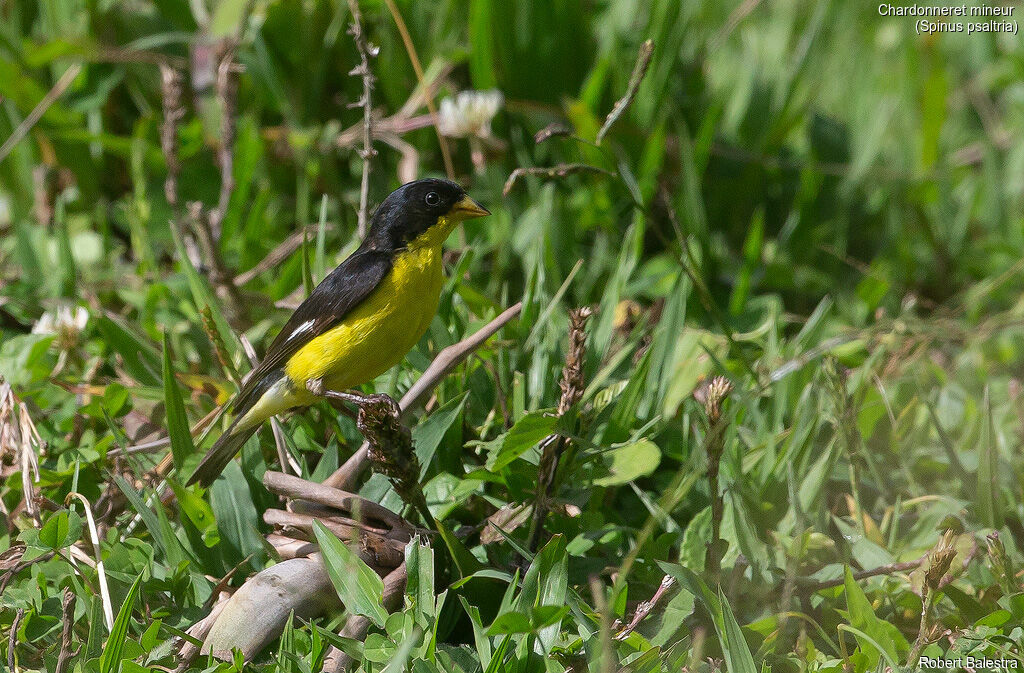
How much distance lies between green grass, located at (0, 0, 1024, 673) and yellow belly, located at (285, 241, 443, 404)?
0.22m

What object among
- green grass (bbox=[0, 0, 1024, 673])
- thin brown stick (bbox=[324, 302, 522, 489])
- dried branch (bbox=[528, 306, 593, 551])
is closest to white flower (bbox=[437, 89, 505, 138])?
green grass (bbox=[0, 0, 1024, 673])

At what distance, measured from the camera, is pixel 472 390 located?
3.29 meters

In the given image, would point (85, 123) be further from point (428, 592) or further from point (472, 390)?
point (428, 592)

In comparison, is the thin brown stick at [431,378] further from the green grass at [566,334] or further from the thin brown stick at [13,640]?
the thin brown stick at [13,640]

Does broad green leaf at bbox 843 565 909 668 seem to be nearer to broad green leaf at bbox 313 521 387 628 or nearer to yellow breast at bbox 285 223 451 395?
broad green leaf at bbox 313 521 387 628

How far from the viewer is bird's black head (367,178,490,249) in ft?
10.6

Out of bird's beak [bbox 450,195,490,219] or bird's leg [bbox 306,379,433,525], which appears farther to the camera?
bird's beak [bbox 450,195,490,219]

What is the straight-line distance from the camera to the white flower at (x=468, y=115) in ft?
13.9

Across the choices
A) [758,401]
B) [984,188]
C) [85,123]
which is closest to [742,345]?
[758,401]

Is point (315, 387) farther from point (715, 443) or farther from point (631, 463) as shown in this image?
point (715, 443)

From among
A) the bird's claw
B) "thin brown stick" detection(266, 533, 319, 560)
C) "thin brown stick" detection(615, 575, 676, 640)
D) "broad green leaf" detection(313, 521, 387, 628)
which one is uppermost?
the bird's claw

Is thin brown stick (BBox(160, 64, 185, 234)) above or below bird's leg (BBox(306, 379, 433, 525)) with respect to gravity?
above

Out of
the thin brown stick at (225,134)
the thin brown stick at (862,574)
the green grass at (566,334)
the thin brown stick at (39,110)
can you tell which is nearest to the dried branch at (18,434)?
the green grass at (566,334)

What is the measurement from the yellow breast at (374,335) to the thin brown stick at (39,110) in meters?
2.23
